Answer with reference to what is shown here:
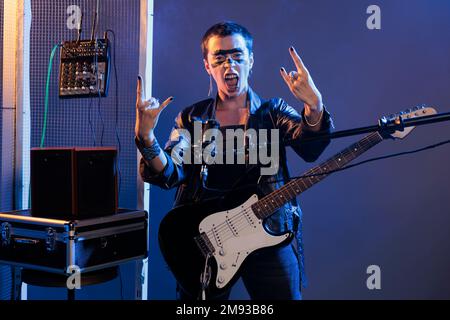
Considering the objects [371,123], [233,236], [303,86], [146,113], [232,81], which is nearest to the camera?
[303,86]

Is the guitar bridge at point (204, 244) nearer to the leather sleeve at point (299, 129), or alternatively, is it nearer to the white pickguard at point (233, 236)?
the white pickguard at point (233, 236)

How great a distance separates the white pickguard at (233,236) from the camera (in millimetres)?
2568

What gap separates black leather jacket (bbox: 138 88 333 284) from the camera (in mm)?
Result: 2590

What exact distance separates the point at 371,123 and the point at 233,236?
40.1 inches

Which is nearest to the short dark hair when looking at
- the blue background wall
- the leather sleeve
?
the blue background wall

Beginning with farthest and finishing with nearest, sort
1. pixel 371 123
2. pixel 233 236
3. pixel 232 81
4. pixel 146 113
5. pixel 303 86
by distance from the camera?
pixel 371 123
pixel 232 81
pixel 233 236
pixel 146 113
pixel 303 86

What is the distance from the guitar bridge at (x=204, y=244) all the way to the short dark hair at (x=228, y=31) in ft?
3.33

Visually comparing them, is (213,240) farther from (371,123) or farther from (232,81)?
(371,123)

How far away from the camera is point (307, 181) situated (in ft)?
8.38

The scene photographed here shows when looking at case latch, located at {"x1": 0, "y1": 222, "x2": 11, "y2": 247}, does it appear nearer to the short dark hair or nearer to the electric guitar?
the electric guitar

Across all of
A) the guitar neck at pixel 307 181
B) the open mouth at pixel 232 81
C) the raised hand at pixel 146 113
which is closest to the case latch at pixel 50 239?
the raised hand at pixel 146 113

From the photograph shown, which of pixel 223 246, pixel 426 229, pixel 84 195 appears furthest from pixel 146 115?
pixel 426 229

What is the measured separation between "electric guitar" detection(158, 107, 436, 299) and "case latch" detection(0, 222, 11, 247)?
0.83 m

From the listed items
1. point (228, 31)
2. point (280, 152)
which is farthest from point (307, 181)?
point (228, 31)
